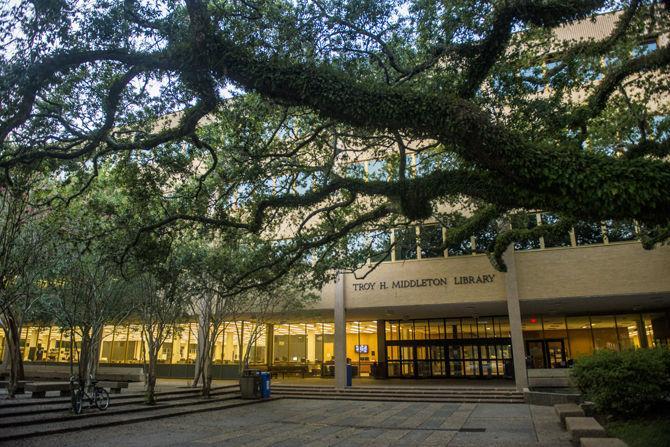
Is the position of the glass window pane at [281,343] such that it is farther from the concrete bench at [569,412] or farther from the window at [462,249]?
the concrete bench at [569,412]

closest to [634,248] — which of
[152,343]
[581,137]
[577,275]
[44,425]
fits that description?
[577,275]

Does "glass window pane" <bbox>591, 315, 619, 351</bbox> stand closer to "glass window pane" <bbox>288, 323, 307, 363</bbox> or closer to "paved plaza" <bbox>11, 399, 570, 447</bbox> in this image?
"paved plaza" <bbox>11, 399, 570, 447</bbox>

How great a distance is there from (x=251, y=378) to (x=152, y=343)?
434 cm

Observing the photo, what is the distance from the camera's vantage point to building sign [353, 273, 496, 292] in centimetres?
2025

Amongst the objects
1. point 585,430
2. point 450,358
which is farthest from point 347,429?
point 450,358

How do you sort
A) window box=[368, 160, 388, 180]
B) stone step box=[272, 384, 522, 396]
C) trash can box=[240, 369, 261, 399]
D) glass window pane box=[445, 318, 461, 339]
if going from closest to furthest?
window box=[368, 160, 388, 180] → stone step box=[272, 384, 522, 396] → trash can box=[240, 369, 261, 399] → glass window pane box=[445, 318, 461, 339]

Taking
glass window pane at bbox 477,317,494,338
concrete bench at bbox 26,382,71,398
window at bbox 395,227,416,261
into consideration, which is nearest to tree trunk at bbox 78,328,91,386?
concrete bench at bbox 26,382,71,398

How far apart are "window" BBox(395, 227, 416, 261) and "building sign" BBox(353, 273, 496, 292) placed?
1.20 meters

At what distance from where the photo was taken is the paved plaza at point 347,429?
9.52 meters

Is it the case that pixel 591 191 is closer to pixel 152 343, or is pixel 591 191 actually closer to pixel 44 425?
pixel 44 425

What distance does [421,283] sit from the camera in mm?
21062

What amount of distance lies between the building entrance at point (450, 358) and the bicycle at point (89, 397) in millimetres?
16111

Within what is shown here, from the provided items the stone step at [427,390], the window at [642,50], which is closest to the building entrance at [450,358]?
the stone step at [427,390]

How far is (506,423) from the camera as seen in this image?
11594mm
